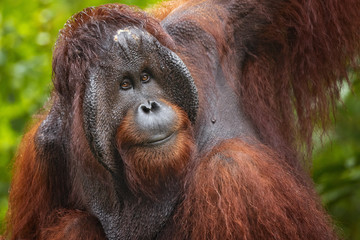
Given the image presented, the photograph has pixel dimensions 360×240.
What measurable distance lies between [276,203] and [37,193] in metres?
1.43

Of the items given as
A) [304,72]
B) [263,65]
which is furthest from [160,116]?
[304,72]

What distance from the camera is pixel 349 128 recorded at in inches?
173

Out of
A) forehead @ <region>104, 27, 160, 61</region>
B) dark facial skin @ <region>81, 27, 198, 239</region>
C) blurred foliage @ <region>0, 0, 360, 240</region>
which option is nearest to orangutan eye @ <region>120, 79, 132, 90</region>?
dark facial skin @ <region>81, 27, 198, 239</region>

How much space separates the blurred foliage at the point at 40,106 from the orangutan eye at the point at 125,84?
147cm

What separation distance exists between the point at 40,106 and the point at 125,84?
2234mm

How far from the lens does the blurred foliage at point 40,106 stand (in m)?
4.05

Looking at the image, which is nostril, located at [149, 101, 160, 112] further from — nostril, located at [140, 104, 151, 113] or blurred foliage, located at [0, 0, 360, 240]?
blurred foliage, located at [0, 0, 360, 240]

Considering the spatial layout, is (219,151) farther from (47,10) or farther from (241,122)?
(47,10)

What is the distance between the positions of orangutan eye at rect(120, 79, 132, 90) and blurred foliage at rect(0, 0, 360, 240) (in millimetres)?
1473

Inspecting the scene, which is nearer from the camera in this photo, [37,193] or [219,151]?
[219,151]

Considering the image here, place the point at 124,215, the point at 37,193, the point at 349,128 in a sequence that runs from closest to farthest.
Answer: the point at 124,215
the point at 37,193
the point at 349,128

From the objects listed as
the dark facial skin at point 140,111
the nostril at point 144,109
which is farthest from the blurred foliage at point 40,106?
the nostril at point 144,109

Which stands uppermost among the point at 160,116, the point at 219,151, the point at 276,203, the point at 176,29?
the point at 176,29

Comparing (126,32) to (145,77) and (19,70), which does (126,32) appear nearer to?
(145,77)
